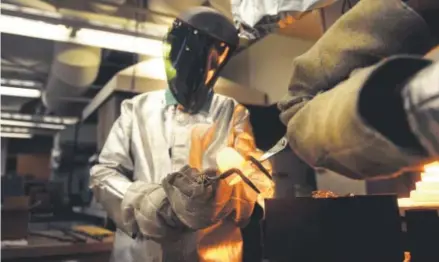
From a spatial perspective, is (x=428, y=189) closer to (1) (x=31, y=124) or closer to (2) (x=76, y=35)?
(2) (x=76, y=35)

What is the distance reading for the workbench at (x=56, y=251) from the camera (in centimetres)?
187

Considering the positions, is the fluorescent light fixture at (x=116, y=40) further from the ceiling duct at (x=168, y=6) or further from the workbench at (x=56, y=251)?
the workbench at (x=56, y=251)

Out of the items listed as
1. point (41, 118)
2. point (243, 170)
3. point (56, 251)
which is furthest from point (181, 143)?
point (41, 118)

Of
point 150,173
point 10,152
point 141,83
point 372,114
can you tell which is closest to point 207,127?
point 150,173

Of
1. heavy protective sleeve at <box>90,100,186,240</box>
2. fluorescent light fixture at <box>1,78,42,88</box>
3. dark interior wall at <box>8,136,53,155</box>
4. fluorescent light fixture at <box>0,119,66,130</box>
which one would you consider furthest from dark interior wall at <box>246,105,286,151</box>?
dark interior wall at <box>8,136,53,155</box>

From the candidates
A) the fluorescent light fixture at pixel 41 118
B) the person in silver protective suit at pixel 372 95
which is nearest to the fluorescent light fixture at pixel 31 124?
the fluorescent light fixture at pixel 41 118

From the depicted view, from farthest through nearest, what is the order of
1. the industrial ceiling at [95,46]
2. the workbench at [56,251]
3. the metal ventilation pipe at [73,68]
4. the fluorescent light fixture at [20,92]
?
the fluorescent light fixture at [20,92], the metal ventilation pipe at [73,68], the industrial ceiling at [95,46], the workbench at [56,251]

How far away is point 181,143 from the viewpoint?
4.81 feet

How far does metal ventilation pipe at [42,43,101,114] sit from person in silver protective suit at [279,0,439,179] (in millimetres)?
2203

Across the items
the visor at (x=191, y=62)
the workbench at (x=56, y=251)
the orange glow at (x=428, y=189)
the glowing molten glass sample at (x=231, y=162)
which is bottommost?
the workbench at (x=56, y=251)

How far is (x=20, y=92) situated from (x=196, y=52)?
105 inches

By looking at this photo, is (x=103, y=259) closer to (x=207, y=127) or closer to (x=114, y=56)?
(x=207, y=127)

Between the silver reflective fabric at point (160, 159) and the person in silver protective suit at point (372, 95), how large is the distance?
2.34 feet

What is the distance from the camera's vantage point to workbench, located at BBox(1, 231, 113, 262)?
1.87 metres
